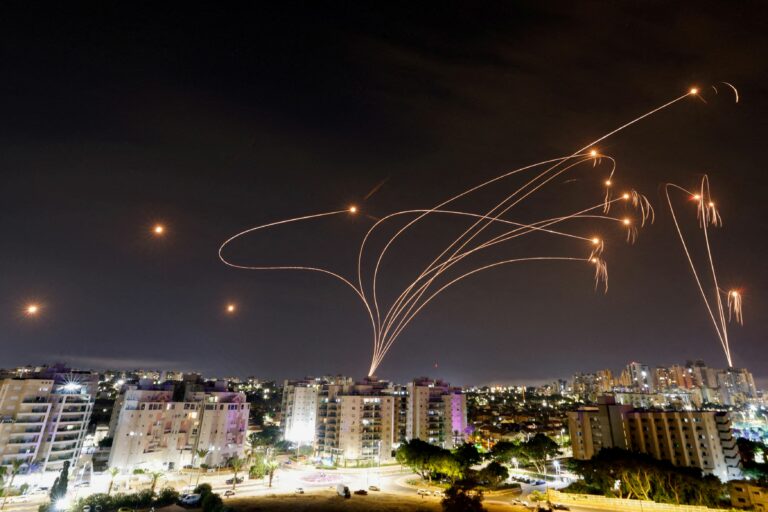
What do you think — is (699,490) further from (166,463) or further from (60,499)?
(166,463)

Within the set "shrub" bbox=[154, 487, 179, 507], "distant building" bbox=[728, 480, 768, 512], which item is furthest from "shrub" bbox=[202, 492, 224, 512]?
"distant building" bbox=[728, 480, 768, 512]

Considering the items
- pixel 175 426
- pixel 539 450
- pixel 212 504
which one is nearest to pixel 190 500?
pixel 212 504

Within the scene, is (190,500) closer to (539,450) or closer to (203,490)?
(203,490)

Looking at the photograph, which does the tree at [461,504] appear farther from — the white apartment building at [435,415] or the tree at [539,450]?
the white apartment building at [435,415]

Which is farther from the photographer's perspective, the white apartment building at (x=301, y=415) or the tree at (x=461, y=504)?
the white apartment building at (x=301, y=415)

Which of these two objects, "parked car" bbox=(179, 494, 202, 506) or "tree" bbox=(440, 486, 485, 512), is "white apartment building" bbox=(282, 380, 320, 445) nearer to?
"parked car" bbox=(179, 494, 202, 506)

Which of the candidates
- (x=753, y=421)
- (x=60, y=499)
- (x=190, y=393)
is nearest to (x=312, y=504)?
(x=60, y=499)

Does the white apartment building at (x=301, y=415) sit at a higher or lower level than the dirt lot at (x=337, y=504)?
higher

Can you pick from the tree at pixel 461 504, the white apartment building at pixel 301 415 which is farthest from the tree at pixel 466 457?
the white apartment building at pixel 301 415
